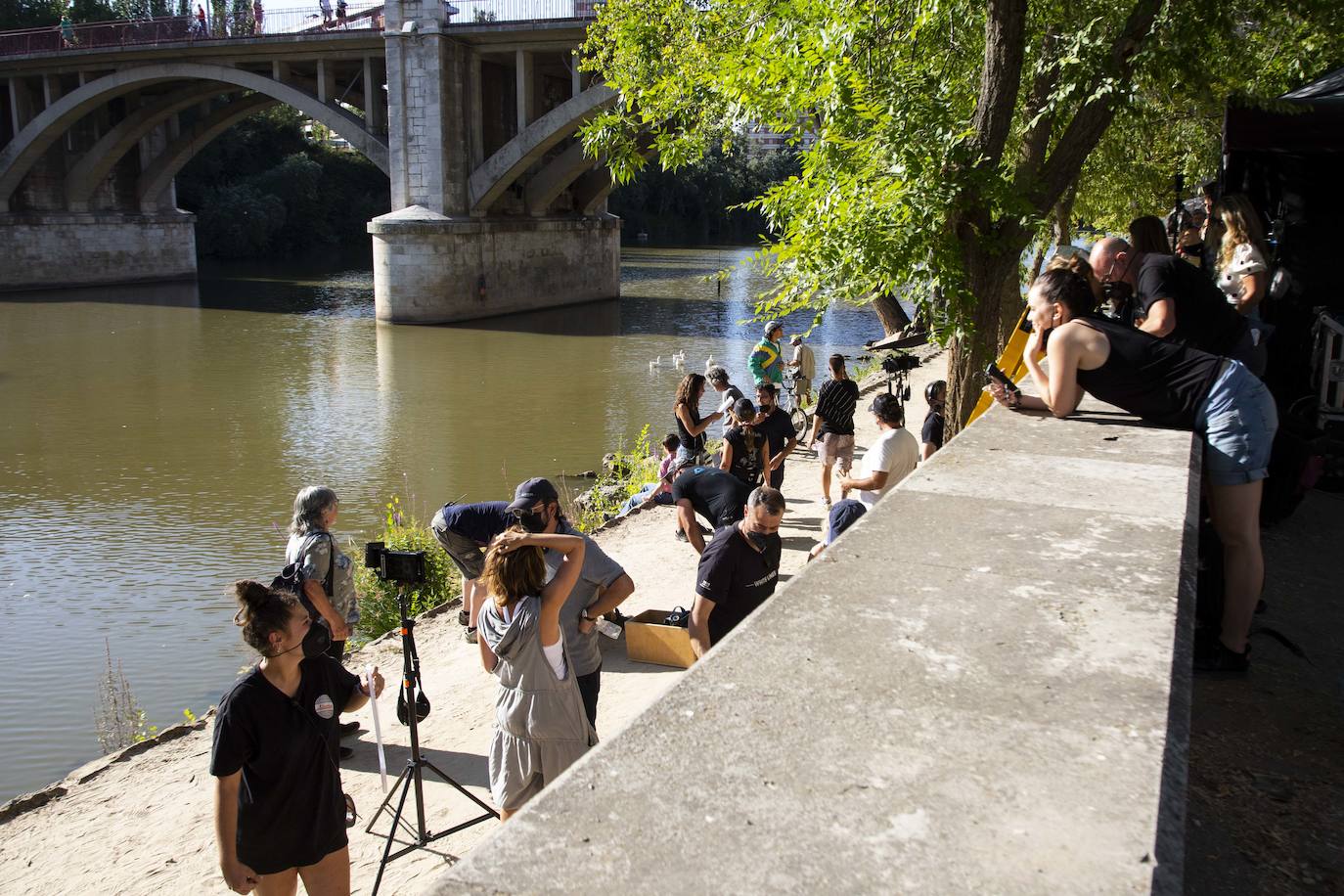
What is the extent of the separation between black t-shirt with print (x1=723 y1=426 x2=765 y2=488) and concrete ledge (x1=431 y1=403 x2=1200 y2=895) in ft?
16.9

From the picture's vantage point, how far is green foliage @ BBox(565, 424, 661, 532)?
35.0ft

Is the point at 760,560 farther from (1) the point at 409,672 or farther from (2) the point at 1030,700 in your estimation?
(2) the point at 1030,700

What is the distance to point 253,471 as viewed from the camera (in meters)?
14.8

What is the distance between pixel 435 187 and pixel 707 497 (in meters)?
26.3

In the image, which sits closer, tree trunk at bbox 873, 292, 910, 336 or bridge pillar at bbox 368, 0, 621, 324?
tree trunk at bbox 873, 292, 910, 336

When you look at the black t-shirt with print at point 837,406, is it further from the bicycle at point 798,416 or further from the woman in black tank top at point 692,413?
the bicycle at point 798,416

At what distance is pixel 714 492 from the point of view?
736 centimetres

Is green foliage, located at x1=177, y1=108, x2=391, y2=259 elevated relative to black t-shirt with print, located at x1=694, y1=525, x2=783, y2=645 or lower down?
elevated

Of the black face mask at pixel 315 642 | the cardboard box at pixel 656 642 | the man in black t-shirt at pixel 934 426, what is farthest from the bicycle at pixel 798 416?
the black face mask at pixel 315 642

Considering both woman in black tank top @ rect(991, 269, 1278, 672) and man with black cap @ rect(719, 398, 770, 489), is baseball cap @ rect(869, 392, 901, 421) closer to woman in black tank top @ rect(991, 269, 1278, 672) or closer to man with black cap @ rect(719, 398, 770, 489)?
man with black cap @ rect(719, 398, 770, 489)

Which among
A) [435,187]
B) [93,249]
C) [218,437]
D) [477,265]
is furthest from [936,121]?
[93,249]

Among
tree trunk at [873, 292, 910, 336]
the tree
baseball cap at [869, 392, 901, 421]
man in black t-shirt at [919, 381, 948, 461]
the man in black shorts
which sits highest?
the tree

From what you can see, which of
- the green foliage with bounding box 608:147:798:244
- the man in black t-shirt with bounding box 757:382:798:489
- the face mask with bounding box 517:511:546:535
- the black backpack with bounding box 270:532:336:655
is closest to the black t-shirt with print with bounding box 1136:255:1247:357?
the face mask with bounding box 517:511:546:535

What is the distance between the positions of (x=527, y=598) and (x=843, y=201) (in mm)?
3424
